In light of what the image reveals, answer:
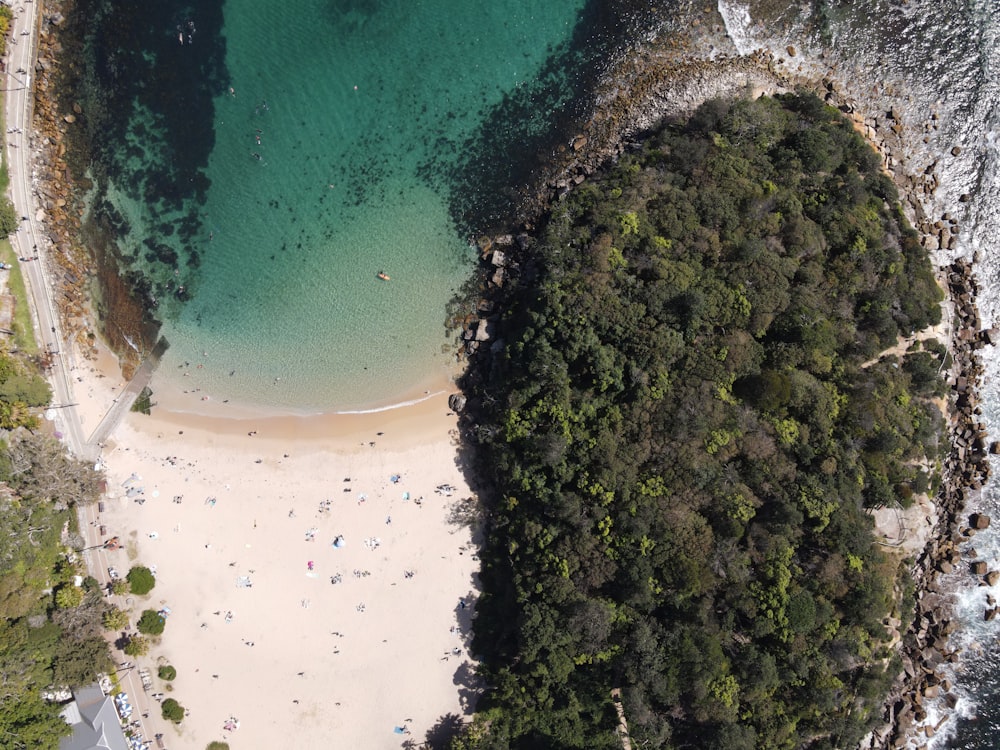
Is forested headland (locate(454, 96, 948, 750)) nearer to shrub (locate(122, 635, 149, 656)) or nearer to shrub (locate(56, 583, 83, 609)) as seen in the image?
shrub (locate(122, 635, 149, 656))

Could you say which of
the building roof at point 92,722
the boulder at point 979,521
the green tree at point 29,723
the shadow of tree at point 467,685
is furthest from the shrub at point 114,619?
the boulder at point 979,521

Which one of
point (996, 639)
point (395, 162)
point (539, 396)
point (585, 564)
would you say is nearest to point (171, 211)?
point (395, 162)

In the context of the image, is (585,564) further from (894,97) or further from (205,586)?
(894,97)

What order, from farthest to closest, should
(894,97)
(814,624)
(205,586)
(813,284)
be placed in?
(894,97) → (205,586) → (813,284) → (814,624)

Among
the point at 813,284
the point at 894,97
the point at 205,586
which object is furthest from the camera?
the point at 894,97

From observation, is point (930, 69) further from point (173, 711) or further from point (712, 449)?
point (173, 711)

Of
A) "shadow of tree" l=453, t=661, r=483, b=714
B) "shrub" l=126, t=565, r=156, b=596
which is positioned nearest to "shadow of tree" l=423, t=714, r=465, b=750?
"shadow of tree" l=453, t=661, r=483, b=714

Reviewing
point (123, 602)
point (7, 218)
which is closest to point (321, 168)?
point (7, 218)

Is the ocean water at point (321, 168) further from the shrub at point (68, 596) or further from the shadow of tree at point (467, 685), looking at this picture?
the shadow of tree at point (467, 685)
